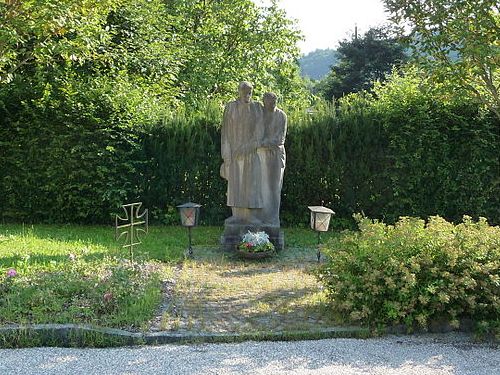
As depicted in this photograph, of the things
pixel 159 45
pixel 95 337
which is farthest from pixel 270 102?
pixel 159 45

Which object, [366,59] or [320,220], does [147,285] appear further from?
[366,59]

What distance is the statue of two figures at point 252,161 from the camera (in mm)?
9766

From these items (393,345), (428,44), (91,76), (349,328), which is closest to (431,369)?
(393,345)

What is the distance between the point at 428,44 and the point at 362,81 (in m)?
18.5

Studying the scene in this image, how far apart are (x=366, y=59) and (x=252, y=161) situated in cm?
1932

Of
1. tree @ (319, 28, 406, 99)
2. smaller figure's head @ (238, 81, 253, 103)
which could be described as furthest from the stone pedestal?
tree @ (319, 28, 406, 99)

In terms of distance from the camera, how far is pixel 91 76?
1351 cm

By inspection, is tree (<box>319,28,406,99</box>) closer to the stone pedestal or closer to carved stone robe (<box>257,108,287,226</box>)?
carved stone robe (<box>257,108,287,226</box>)

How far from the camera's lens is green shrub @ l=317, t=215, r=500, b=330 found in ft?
19.0

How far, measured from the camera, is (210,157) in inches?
497

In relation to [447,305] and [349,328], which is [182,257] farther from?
[447,305]

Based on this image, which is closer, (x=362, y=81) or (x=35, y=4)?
(x=35, y=4)

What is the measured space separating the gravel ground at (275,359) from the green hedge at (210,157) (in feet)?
22.3

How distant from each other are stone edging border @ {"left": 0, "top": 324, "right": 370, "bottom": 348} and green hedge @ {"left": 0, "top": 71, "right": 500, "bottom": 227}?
22.0 feet
